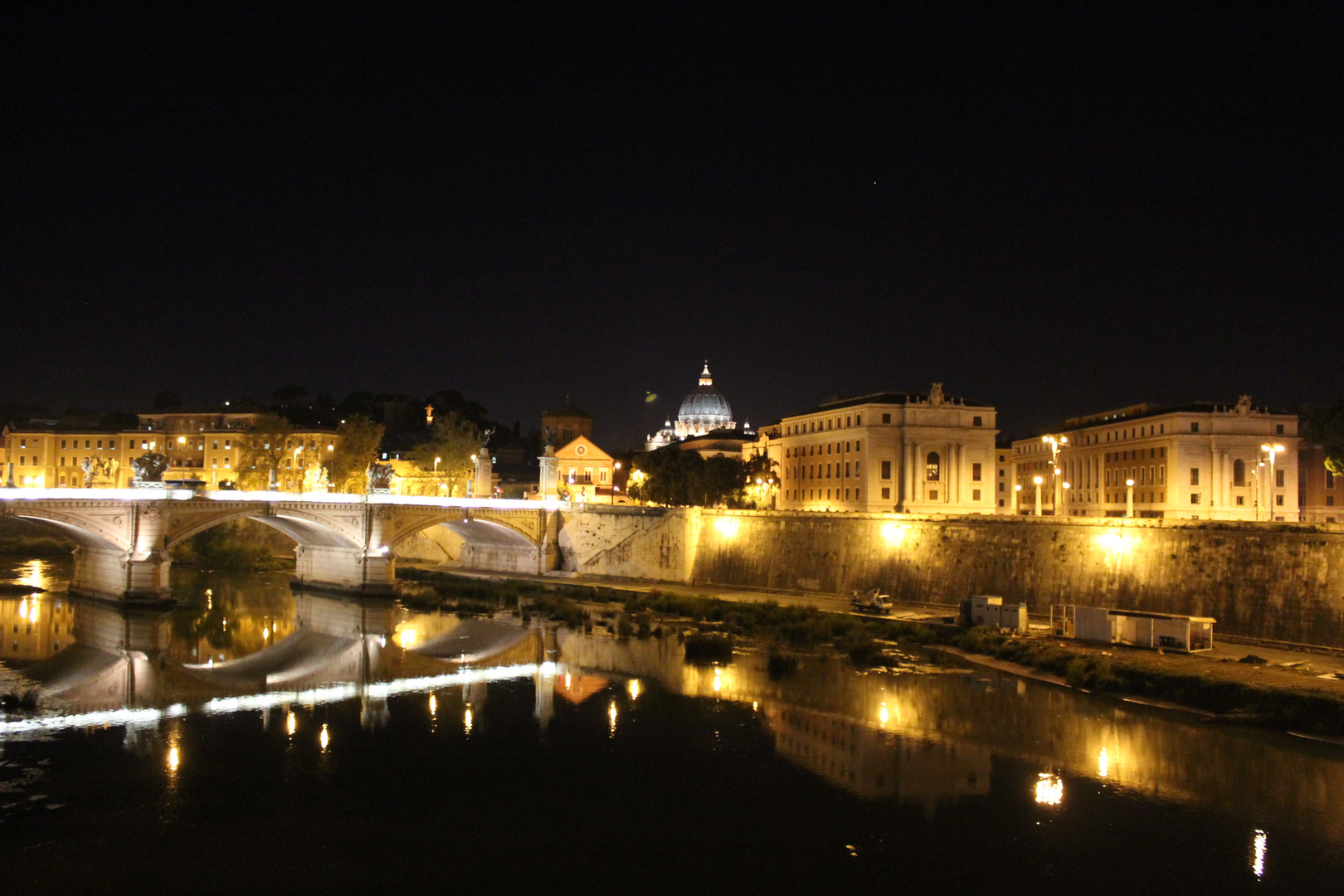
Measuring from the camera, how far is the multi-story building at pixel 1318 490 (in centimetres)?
6122

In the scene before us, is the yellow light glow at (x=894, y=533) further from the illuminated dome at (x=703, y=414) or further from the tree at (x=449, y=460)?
the illuminated dome at (x=703, y=414)

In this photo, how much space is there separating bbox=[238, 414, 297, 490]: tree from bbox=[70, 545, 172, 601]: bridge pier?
78.8 feet

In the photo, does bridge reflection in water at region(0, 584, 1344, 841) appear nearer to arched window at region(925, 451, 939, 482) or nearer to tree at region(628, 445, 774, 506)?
tree at region(628, 445, 774, 506)

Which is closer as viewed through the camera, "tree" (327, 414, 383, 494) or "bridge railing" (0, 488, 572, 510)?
"bridge railing" (0, 488, 572, 510)

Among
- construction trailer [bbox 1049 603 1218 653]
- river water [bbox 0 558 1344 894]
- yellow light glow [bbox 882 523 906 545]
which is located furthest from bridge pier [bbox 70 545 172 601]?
construction trailer [bbox 1049 603 1218 653]

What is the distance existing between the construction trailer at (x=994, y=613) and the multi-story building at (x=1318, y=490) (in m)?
31.8

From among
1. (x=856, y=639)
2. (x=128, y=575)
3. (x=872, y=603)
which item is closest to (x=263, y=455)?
(x=128, y=575)

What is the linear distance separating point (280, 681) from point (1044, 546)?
1085 inches

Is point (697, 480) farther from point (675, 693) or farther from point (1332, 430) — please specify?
point (675, 693)

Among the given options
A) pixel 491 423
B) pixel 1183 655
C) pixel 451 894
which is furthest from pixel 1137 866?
pixel 491 423

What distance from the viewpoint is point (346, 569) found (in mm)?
53469

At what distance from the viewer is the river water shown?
1686 centimetres

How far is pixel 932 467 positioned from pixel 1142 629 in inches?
1415

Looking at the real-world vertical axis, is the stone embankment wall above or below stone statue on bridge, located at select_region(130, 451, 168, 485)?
below
